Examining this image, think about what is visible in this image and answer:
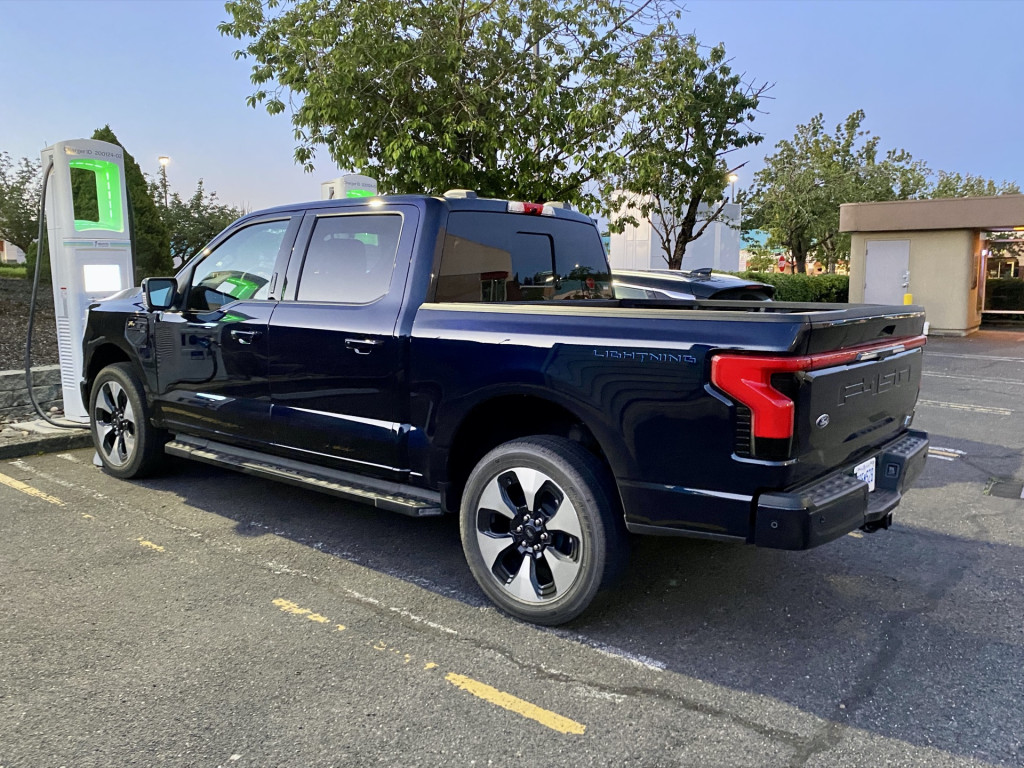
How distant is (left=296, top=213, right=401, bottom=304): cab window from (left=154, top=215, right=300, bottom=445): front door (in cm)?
24

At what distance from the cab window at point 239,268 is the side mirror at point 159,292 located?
0.45 feet

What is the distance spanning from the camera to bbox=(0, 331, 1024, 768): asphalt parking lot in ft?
8.77

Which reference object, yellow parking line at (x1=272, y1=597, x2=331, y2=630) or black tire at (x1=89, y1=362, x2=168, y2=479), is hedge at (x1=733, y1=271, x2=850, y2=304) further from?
yellow parking line at (x1=272, y1=597, x2=331, y2=630)

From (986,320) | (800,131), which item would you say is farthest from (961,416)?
(800,131)

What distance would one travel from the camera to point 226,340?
480cm

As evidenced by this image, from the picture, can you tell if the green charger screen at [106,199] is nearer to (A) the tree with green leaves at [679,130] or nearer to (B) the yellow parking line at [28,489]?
(B) the yellow parking line at [28,489]

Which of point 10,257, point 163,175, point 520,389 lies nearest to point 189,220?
point 163,175

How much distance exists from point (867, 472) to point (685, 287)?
4959mm

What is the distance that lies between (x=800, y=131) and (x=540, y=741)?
39.3m

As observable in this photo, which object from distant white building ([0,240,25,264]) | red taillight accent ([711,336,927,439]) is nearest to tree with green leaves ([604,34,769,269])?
red taillight accent ([711,336,927,439])

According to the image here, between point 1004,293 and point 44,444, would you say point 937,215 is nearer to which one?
point 1004,293

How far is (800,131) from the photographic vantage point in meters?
37.3

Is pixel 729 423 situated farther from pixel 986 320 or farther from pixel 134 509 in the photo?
pixel 986 320

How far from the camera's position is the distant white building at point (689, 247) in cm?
3216
